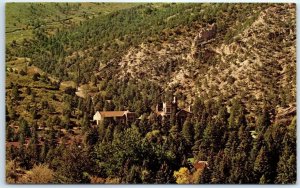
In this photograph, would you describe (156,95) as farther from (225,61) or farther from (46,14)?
(46,14)

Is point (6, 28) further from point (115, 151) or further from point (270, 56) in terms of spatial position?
point (270, 56)

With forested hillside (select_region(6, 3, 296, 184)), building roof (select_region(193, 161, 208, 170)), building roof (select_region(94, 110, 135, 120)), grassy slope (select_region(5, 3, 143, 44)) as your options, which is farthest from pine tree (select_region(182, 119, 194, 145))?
grassy slope (select_region(5, 3, 143, 44))

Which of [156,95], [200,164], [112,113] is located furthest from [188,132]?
[112,113]

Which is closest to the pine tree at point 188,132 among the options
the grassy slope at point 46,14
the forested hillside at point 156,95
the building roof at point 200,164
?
the forested hillside at point 156,95

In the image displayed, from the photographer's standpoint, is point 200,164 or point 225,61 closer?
point 200,164

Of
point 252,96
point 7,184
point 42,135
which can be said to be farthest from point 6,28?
point 252,96

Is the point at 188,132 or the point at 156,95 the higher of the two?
the point at 156,95
